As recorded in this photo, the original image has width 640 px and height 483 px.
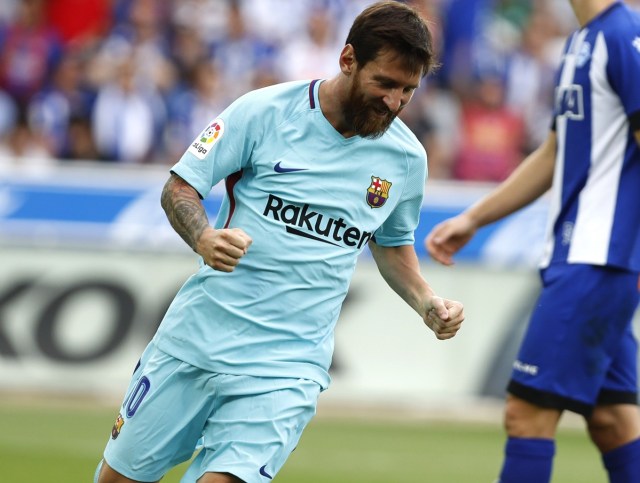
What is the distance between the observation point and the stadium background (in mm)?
11008

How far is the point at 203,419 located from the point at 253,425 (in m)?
0.24

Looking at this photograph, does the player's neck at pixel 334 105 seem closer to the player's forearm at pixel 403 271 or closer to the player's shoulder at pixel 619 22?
the player's forearm at pixel 403 271

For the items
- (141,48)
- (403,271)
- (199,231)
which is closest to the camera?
(199,231)

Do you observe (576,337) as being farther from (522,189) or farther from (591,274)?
(522,189)

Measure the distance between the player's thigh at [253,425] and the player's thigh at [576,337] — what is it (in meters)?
1.23

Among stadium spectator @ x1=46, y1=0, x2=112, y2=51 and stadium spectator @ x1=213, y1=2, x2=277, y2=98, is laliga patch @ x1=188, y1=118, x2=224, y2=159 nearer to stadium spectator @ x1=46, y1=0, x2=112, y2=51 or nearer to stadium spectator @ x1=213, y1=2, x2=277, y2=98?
stadium spectator @ x1=213, y1=2, x2=277, y2=98

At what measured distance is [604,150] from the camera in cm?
553

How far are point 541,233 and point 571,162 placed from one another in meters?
6.07

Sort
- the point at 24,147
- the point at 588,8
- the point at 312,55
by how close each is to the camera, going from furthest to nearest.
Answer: the point at 312,55, the point at 24,147, the point at 588,8

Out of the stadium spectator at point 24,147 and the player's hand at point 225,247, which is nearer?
the player's hand at point 225,247

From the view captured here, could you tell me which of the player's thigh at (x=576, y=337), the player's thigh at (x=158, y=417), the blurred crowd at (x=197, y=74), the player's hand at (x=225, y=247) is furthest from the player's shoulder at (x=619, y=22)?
the blurred crowd at (x=197, y=74)

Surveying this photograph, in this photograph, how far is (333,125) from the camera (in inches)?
187

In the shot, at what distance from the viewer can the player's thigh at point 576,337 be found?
17.9 feet

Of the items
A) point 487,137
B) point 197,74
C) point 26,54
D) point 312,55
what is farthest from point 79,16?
point 487,137
